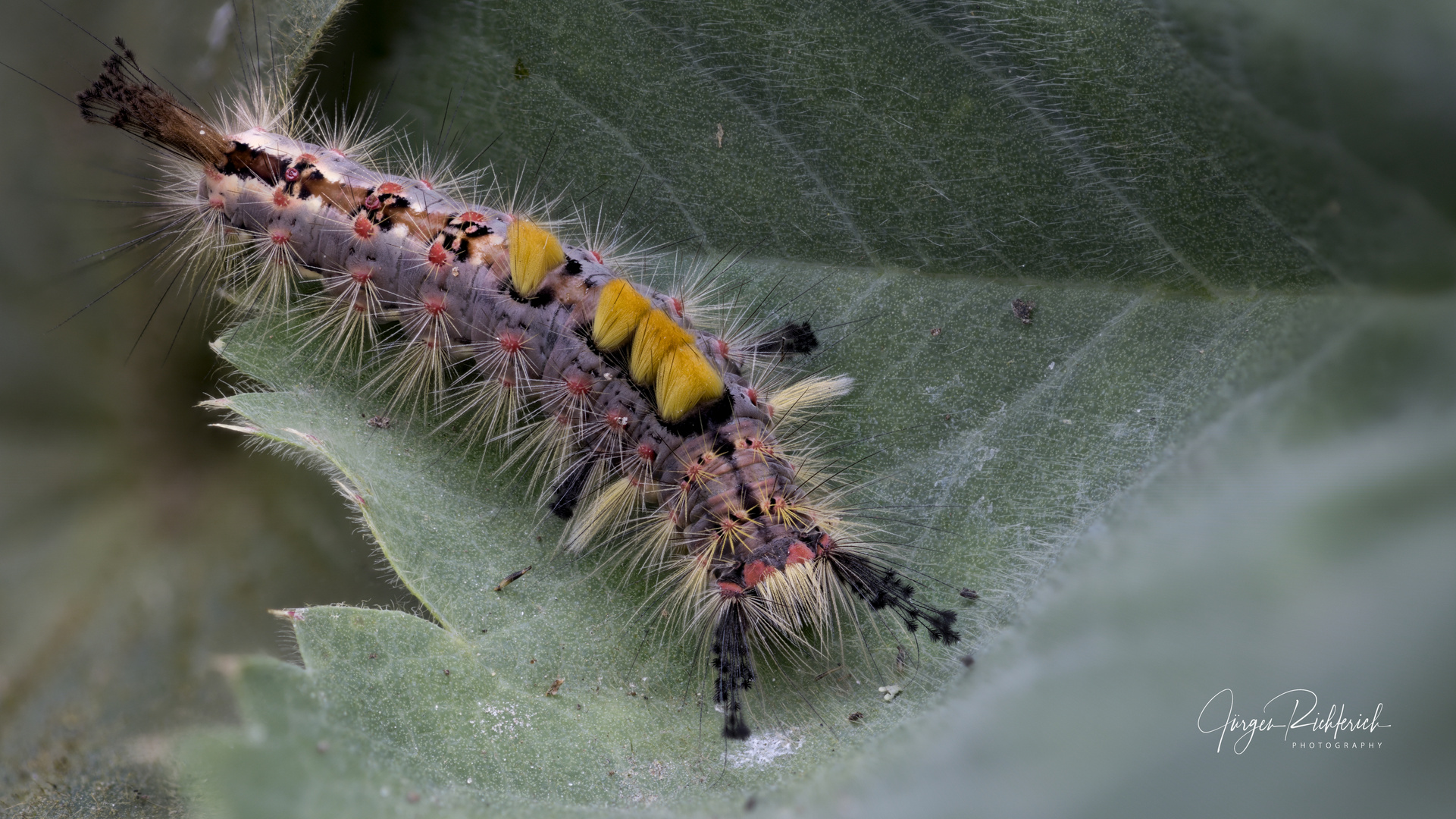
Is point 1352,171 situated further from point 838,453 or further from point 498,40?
point 498,40

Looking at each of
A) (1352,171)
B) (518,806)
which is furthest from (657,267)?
(1352,171)

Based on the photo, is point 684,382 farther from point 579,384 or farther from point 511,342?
point 511,342

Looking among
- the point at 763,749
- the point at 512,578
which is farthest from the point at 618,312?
the point at 763,749

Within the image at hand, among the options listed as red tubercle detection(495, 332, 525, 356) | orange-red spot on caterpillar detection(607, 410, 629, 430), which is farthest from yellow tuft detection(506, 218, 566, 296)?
orange-red spot on caterpillar detection(607, 410, 629, 430)

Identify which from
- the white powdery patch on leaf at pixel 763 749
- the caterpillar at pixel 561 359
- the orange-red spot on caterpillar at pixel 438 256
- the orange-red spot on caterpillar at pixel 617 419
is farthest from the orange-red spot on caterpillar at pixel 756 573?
the orange-red spot on caterpillar at pixel 438 256

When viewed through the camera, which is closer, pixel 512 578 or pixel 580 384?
pixel 512 578
